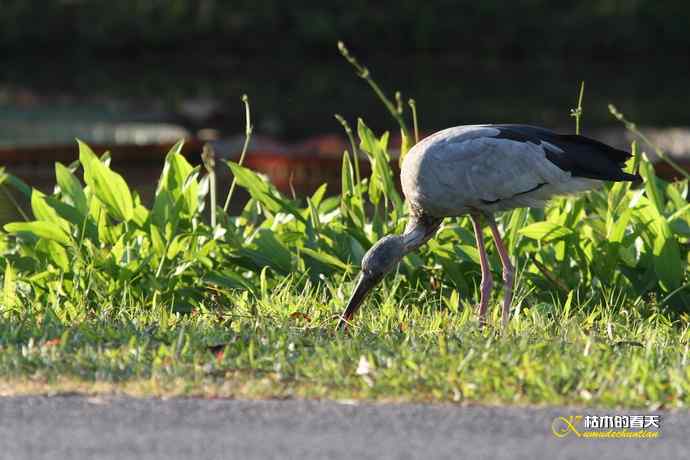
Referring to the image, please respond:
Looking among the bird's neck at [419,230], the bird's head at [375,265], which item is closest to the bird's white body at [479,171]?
the bird's neck at [419,230]

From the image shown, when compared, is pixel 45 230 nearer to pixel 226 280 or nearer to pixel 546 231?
pixel 226 280

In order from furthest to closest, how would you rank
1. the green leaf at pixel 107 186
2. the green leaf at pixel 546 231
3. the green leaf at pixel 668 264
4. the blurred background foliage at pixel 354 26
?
the blurred background foliage at pixel 354 26
the green leaf at pixel 107 186
the green leaf at pixel 546 231
the green leaf at pixel 668 264

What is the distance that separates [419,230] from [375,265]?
1.28 ft

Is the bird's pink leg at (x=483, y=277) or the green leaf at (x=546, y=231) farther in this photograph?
the green leaf at (x=546, y=231)

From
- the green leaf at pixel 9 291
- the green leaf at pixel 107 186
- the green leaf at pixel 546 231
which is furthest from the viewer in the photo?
the green leaf at pixel 107 186

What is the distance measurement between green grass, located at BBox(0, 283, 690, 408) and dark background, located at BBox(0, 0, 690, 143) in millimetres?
22351

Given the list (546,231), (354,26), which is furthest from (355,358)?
(354,26)

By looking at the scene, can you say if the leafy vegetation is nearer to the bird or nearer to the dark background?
the bird

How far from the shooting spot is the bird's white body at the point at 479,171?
621 cm

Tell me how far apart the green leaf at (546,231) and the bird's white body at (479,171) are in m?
0.46

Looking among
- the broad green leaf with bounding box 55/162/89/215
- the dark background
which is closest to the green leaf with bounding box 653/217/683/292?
the broad green leaf with bounding box 55/162/89/215

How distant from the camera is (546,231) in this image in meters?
6.78

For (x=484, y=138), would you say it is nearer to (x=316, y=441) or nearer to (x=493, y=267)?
(x=493, y=267)

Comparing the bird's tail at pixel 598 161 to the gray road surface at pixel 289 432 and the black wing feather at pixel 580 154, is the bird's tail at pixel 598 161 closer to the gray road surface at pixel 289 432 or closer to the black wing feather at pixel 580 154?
the black wing feather at pixel 580 154
